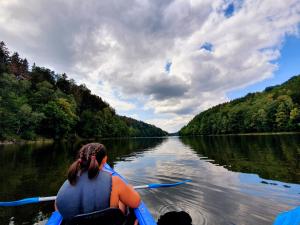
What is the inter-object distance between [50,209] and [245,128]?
10322 cm

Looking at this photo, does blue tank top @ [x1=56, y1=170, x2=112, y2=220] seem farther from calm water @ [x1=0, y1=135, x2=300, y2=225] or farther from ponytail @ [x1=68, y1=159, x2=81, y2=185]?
calm water @ [x1=0, y1=135, x2=300, y2=225]

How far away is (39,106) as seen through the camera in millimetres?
66562

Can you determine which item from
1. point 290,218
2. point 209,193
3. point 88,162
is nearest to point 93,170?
point 88,162

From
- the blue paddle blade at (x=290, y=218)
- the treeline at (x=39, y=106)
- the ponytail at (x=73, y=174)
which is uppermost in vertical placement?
the treeline at (x=39, y=106)

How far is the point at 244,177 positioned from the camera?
1163 centimetres

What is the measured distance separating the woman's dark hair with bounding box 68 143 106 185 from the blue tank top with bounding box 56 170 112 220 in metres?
0.08

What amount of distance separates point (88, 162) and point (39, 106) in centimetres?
7035

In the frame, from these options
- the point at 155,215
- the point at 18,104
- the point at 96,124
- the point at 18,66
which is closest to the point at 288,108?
the point at 96,124

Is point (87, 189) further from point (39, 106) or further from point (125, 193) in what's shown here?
point (39, 106)

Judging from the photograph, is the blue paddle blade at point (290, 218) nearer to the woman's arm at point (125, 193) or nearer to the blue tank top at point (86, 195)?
the woman's arm at point (125, 193)

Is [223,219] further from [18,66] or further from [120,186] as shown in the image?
[18,66]

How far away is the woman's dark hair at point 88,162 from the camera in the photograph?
10.6 feet

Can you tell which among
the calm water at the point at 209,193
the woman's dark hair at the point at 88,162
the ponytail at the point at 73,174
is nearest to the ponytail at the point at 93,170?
the woman's dark hair at the point at 88,162

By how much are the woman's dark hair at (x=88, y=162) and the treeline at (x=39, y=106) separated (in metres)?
49.7
